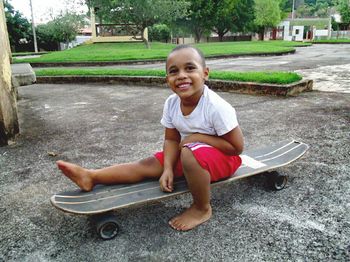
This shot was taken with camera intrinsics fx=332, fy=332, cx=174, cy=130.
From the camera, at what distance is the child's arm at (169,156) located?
217 centimetres

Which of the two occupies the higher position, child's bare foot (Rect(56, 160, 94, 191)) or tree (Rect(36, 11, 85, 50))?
tree (Rect(36, 11, 85, 50))

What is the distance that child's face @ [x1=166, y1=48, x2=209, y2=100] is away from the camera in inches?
81.9

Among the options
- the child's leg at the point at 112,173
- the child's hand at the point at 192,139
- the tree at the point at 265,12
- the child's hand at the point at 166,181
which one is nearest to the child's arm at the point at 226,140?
the child's hand at the point at 192,139

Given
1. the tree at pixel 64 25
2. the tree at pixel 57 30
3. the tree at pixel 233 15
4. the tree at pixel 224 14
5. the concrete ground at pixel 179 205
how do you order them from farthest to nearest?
1. the tree at pixel 233 15
2. the tree at pixel 224 14
3. the tree at pixel 64 25
4. the tree at pixel 57 30
5. the concrete ground at pixel 179 205

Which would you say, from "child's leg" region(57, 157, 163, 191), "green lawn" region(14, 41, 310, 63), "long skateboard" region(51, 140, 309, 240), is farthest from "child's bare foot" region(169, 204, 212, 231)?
"green lawn" region(14, 41, 310, 63)

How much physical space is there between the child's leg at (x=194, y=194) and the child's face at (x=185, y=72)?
0.38 m

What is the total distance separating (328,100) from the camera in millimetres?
5742

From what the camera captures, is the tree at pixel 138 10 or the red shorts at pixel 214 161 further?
the tree at pixel 138 10

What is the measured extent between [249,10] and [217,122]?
44588 millimetres

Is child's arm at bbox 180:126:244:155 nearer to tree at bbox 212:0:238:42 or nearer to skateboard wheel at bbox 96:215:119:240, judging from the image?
skateboard wheel at bbox 96:215:119:240

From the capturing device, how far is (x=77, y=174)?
7.06 feet

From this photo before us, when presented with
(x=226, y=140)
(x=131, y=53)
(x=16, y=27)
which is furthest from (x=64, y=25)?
(x=226, y=140)

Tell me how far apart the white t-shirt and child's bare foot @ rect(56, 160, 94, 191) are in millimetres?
700

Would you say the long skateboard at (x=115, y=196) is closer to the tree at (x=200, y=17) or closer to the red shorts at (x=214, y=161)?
the red shorts at (x=214, y=161)
